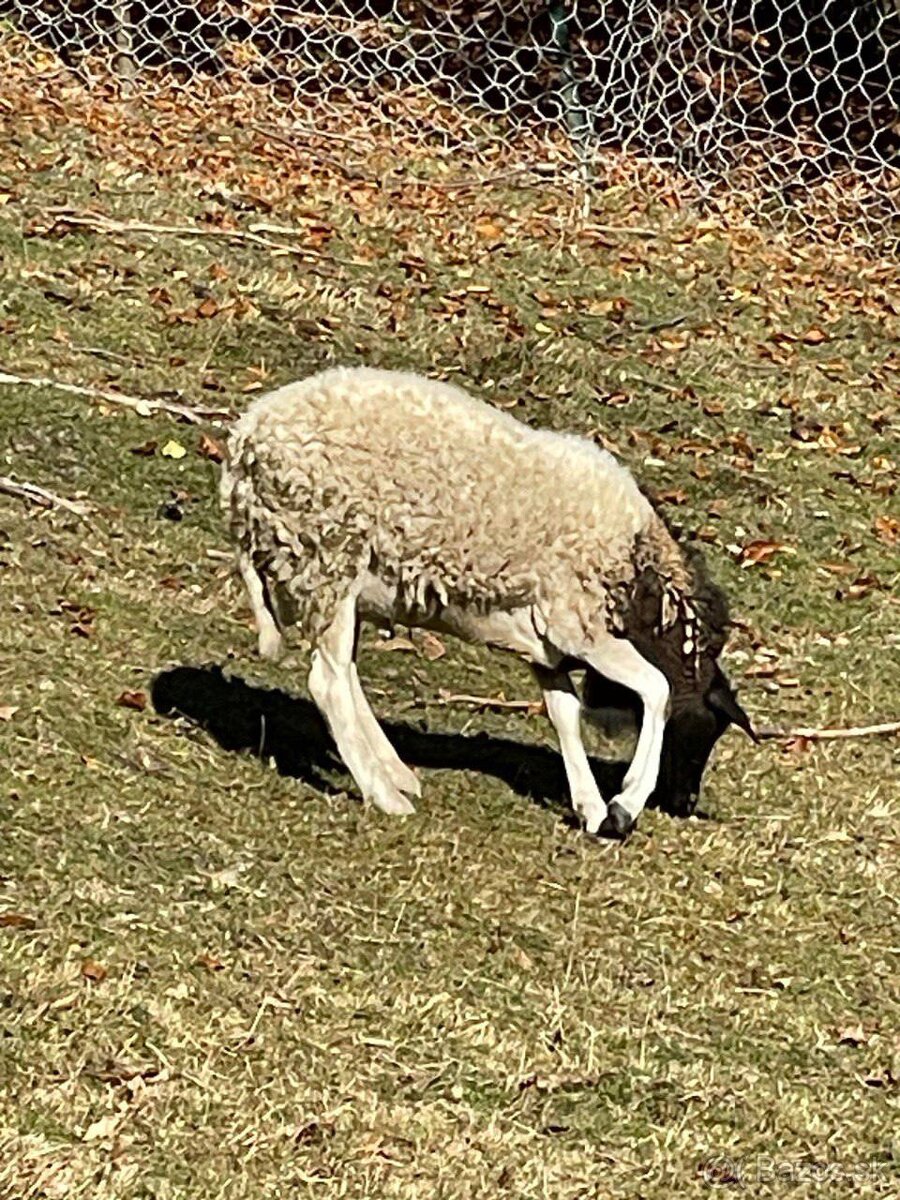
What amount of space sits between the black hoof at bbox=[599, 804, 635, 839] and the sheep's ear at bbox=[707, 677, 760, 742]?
472mm

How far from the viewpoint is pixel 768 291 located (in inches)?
487

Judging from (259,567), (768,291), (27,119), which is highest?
(259,567)

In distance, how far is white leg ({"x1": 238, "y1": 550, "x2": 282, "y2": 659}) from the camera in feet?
22.0

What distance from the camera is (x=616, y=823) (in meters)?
6.70

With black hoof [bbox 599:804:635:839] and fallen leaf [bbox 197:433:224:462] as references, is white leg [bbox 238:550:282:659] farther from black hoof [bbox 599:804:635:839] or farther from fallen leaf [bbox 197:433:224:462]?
fallen leaf [bbox 197:433:224:462]

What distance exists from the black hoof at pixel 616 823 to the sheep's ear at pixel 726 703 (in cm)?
47

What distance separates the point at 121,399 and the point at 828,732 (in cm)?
326

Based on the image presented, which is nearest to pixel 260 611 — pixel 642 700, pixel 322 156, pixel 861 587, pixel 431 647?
pixel 642 700

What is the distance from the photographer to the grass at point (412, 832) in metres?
5.18

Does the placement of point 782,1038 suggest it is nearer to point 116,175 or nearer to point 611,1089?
point 611,1089

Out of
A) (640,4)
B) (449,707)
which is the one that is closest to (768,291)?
(640,4)

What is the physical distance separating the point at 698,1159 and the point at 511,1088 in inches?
17.3

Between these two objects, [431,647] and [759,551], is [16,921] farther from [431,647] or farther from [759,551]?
[759,551]

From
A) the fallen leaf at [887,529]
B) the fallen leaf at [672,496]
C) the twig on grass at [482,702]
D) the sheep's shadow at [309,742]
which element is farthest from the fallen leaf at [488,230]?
the sheep's shadow at [309,742]
